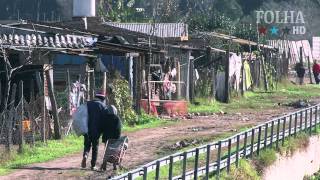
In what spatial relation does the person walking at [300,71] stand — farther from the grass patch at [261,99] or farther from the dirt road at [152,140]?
the dirt road at [152,140]

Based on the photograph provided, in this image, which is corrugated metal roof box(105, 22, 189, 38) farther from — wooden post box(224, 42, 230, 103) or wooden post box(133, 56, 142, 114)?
wooden post box(133, 56, 142, 114)

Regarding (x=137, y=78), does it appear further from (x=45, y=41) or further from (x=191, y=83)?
(x=45, y=41)

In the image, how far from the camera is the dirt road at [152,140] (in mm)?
14992

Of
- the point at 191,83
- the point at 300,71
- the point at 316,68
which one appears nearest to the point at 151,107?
the point at 191,83

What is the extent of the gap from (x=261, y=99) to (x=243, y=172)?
777 inches

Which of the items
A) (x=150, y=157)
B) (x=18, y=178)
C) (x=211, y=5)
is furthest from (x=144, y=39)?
(x=211, y=5)

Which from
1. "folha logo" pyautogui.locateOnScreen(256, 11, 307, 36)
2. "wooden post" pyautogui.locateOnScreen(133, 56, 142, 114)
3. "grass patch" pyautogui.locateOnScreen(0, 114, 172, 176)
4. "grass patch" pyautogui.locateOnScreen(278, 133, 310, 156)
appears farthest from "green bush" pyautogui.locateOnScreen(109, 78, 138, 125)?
"folha logo" pyautogui.locateOnScreen(256, 11, 307, 36)

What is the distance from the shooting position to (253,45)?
144 feet

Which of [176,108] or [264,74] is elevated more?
[264,74]

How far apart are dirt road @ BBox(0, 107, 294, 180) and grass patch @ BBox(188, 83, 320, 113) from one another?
3.94 feet

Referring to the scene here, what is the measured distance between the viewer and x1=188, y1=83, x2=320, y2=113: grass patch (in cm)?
2998

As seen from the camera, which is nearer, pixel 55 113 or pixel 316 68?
pixel 55 113

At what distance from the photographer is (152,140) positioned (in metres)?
20.3

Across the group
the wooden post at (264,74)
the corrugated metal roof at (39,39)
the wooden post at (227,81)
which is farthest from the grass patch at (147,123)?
the wooden post at (264,74)
